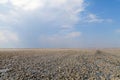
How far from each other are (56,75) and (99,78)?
3.41 m

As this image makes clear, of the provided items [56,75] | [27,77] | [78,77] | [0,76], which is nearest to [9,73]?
[0,76]

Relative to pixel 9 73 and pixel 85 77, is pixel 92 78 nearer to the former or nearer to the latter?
pixel 85 77

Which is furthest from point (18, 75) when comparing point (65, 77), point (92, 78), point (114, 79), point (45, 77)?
point (114, 79)

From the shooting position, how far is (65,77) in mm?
15688

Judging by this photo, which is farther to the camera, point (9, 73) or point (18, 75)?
point (9, 73)

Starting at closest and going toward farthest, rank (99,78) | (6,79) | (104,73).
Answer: (6,79), (99,78), (104,73)

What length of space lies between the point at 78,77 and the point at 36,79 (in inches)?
124

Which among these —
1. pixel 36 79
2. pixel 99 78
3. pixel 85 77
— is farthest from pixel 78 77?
pixel 36 79

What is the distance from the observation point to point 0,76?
16.0 meters

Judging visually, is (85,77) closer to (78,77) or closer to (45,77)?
(78,77)

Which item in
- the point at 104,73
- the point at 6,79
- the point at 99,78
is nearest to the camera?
the point at 6,79

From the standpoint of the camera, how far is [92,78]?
15680mm

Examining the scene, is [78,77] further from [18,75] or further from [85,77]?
[18,75]

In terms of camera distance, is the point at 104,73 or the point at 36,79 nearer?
the point at 36,79
